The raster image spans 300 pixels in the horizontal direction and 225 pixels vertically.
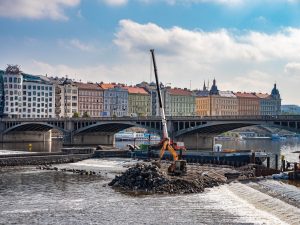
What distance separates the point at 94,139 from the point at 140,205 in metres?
109

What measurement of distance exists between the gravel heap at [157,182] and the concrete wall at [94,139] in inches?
3629

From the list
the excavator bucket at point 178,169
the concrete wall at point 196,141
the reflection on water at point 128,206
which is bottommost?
the reflection on water at point 128,206

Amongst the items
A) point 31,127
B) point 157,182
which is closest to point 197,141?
point 31,127

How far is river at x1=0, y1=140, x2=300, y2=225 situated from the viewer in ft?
149

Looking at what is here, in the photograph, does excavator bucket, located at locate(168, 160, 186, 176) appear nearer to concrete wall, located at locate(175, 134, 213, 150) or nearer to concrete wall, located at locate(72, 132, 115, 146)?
Answer: concrete wall, located at locate(175, 134, 213, 150)

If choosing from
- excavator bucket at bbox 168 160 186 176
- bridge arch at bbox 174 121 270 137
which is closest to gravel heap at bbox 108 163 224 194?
excavator bucket at bbox 168 160 186 176

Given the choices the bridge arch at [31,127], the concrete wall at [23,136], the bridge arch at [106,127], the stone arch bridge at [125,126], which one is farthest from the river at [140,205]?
the concrete wall at [23,136]

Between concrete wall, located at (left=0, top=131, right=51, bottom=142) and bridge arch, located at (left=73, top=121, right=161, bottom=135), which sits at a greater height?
bridge arch, located at (left=73, top=121, right=161, bottom=135)

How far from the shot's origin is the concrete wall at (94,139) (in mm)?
157250

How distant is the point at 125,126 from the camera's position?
151625 millimetres

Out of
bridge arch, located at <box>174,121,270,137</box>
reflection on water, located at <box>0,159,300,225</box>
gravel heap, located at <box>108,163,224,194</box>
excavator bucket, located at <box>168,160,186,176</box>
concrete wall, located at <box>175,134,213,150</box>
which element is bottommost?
reflection on water, located at <box>0,159,300,225</box>

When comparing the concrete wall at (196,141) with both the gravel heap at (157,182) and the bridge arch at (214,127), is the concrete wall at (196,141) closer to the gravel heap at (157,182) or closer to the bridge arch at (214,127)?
the bridge arch at (214,127)

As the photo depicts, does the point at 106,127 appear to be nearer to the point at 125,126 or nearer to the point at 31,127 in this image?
the point at 125,126

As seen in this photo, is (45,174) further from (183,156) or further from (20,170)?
(183,156)
